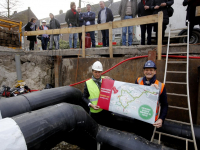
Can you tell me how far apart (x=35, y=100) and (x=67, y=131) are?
4.05 ft

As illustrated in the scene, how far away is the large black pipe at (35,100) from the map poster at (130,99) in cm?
122

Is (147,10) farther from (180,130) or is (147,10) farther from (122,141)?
(122,141)

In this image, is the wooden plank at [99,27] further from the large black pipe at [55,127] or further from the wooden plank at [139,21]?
the large black pipe at [55,127]

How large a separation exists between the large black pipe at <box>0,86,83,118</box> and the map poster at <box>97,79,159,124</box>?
1.22 meters

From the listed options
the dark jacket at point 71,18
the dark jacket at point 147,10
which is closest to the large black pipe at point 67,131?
the dark jacket at point 147,10

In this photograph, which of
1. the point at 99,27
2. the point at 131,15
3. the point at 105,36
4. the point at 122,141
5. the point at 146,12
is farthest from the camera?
the point at 105,36

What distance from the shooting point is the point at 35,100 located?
9.86 feet

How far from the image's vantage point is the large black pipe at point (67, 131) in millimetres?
1841

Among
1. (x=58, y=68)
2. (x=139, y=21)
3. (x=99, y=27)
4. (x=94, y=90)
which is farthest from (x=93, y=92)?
(x=58, y=68)

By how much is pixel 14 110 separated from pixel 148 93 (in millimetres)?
2459

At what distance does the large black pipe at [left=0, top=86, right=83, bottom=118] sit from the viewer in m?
2.59

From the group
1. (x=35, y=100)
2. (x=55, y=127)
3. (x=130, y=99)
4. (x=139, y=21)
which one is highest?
(x=139, y=21)

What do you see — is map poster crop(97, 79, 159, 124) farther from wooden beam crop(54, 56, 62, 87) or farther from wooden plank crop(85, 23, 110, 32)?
wooden beam crop(54, 56, 62, 87)

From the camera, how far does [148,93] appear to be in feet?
7.79
